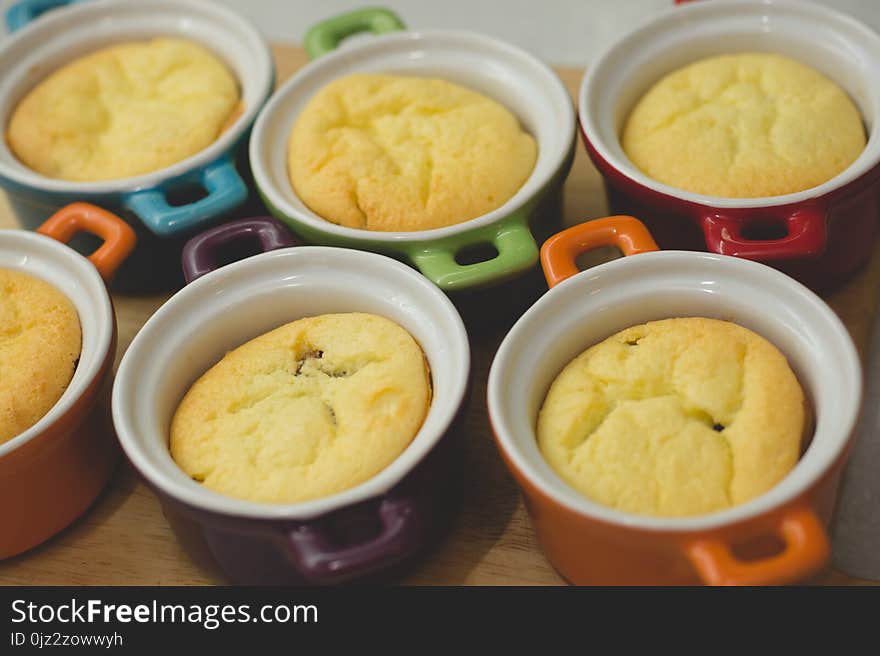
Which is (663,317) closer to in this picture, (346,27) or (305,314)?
(305,314)

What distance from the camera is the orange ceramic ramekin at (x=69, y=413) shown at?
1353 mm

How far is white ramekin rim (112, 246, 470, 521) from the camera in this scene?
119 cm

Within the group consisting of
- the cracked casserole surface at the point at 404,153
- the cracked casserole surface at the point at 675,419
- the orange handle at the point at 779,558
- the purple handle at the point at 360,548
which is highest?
the cracked casserole surface at the point at 404,153

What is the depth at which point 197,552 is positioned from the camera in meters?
1.33

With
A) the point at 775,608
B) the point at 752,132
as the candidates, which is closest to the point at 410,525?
the point at 775,608

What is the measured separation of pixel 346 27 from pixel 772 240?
3.07 ft

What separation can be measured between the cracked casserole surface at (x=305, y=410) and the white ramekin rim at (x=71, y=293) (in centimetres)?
14

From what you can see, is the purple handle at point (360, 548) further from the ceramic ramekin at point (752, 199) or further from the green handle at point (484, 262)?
the ceramic ramekin at point (752, 199)

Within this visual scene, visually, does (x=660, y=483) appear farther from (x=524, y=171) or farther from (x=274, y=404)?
(x=524, y=171)

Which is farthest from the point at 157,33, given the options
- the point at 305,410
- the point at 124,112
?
the point at 305,410

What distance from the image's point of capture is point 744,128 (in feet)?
5.37

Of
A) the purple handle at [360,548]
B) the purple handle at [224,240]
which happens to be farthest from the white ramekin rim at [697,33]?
the purple handle at [360,548]

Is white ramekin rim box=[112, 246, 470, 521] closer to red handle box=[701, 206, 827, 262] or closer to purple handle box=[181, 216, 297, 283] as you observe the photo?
purple handle box=[181, 216, 297, 283]

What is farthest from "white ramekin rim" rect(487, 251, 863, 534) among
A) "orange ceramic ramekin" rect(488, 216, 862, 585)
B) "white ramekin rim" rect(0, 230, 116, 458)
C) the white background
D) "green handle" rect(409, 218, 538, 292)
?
the white background
